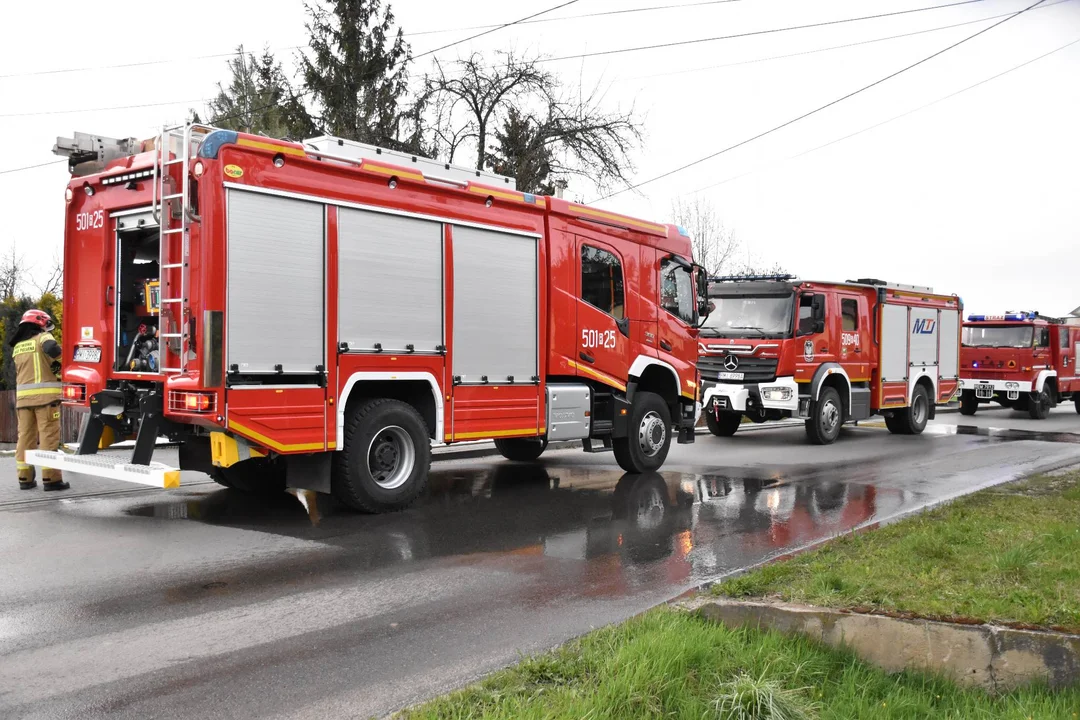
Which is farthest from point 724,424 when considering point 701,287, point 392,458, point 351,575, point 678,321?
point 351,575

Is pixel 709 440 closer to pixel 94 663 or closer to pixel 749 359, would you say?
pixel 749 359

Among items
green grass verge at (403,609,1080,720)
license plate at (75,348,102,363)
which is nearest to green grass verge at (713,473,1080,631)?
green grass verge at (403,609,1080,720)

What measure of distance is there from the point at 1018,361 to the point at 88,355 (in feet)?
73.6

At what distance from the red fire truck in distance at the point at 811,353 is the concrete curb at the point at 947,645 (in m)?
10.1

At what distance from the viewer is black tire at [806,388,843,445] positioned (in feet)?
52.0

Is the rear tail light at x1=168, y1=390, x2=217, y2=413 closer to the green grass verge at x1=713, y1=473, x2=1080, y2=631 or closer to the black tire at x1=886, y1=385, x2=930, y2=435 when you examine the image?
the green grass verge at x1=713, y1=473, x2=1080, y2=631

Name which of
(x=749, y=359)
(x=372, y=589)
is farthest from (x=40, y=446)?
(x=749, y=359)

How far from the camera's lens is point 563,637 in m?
4.92

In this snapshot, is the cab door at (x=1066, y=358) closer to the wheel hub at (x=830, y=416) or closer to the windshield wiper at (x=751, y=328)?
the wheel hub at (x=830, y=416)

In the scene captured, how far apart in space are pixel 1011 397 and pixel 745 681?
2329 cm

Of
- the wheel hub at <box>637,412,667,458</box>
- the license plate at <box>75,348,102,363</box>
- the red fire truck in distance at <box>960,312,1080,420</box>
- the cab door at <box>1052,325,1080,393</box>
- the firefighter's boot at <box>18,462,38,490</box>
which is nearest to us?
the license plate at <box>75,348,102,363</box>

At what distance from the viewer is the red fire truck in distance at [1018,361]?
78.5ft

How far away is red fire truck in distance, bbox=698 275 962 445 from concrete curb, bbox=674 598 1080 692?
10.1 m

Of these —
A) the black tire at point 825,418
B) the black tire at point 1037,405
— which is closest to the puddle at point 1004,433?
the black tire at point 825,418
